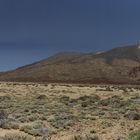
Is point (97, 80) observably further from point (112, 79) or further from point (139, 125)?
point (139, 125)

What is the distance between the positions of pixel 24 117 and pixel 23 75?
160326mm

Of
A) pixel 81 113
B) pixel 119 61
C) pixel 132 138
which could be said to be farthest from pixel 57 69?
pixel 132 138

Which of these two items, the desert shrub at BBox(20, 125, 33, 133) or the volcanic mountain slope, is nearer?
the desert shrub at BBox(20, 125, 33, 133)

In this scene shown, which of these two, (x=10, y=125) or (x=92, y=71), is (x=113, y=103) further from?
(x=92, y=71)

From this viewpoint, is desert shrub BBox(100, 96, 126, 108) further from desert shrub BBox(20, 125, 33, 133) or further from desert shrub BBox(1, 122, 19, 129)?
desert shrub BBox(20, 125, 33, 133)

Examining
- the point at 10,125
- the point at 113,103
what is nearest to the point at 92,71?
the point at 113,103

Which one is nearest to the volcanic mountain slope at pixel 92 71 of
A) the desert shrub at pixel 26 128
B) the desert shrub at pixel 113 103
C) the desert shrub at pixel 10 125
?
the desert shrub at pixel 113 103

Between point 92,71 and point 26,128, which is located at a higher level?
point 92,71

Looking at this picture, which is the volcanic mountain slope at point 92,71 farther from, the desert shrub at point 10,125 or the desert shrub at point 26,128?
the desert shrub at point 26,128

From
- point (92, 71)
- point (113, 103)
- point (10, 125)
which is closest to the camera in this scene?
point (10, 125)

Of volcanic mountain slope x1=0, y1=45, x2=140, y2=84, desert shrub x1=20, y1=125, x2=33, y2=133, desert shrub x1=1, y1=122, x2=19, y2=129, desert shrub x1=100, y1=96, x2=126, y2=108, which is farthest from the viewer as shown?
volcanic mountain slope x1=0, y1=45, x2=140, y2=84

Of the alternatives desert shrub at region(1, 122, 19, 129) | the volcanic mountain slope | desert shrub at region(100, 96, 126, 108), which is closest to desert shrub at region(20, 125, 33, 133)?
desert shrub at region(1, 122, 19, 129)

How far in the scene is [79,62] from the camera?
7800 inches

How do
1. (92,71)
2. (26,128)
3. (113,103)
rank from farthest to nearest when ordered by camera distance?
(92,71), (113,103), (26,128)
